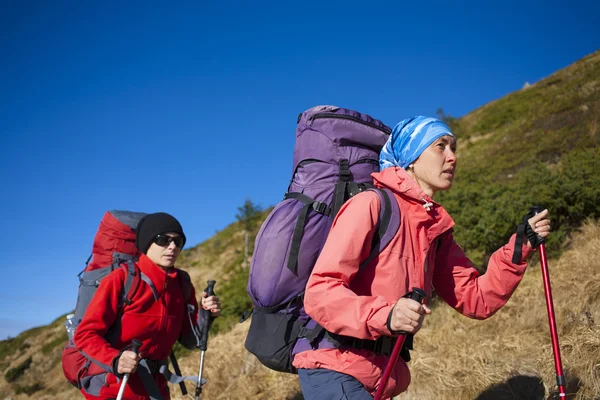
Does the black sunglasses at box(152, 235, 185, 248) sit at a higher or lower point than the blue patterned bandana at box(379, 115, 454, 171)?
higher

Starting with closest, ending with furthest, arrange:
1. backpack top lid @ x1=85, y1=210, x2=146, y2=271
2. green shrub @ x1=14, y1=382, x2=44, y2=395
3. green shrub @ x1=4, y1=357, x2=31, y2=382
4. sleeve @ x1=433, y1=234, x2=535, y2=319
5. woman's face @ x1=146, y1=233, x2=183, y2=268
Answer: sleeve @ x1=433, y1=234, x2=535, y2=319 → woman's face @ x1=146, y1=233, x2=183, y2=268 → backpack top lid @ x1=85, y1=210, x2=146, y2=271 → green shrub @ x1=14, y1=382, x2=44, y2=395 → green shrub @ x1=4, y1=357, x2=31, y2=382

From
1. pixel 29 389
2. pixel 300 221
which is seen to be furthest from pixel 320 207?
pixel 29 389

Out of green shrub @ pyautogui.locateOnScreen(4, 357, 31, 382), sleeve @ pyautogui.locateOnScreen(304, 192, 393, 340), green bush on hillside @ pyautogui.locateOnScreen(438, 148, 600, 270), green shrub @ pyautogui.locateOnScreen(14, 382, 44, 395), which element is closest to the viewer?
sleeve @ pyautogui.locateOnScreen(304, 192, 393, 340)

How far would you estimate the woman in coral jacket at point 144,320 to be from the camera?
3.31 m

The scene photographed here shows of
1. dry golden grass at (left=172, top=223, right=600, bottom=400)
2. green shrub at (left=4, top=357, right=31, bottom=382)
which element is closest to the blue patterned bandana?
dry golden grass at (left=172, top=223, right=600, bottom=400)

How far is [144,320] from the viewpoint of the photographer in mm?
3574

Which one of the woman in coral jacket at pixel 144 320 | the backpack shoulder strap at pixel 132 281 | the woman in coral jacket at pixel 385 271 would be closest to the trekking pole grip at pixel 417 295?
the woman in coral jacket at pixel 385 271

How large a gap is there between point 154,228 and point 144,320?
0.72 meters

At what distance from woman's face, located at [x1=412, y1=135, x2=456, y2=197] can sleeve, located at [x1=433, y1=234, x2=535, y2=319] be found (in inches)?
15.2

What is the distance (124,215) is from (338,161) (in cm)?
261

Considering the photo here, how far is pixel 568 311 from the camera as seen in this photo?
480 cm

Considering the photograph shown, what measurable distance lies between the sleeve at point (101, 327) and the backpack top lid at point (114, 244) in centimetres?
78

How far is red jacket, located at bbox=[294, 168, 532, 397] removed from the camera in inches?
73.2

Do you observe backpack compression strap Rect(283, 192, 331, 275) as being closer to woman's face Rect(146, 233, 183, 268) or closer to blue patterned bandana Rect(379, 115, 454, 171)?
blue patterned bandana Rect(379, 115, 454, 171)
